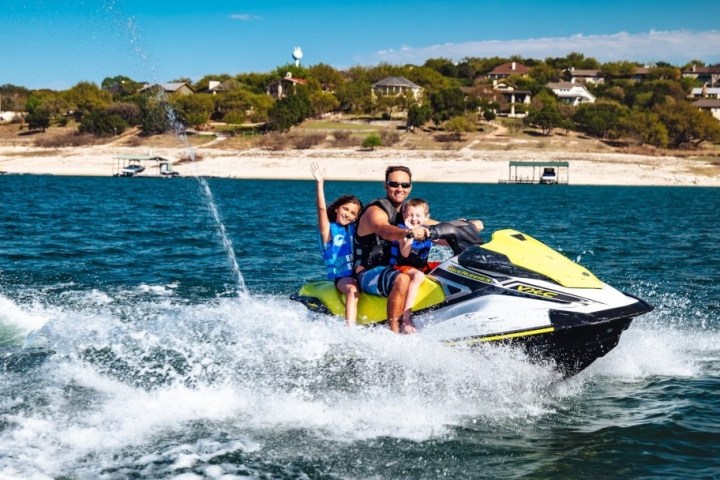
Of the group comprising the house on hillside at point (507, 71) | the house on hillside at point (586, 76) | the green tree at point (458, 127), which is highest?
the house on hillside at point (507, 71)

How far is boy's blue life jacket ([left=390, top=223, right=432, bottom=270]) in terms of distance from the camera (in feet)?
22.4

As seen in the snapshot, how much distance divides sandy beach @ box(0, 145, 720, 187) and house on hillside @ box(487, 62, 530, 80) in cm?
5342

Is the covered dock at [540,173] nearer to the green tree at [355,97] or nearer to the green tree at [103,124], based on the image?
the green tree at [355,97]

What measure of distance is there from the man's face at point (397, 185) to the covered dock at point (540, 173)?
53.3 meters

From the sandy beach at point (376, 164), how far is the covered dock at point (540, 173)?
1.89ft

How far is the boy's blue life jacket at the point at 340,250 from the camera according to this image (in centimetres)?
698

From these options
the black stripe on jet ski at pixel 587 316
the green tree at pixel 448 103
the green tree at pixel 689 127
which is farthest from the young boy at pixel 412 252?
the green tree at pixel 689 127

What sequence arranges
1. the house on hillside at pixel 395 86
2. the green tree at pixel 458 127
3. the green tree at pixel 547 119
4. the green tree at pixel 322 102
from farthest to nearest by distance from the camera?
1. the house on hillside at pixel 395 86
2. the green tree at pixel 322 102
3. the green tree at pixel 547 119
4. the green tree at pixel 458 127

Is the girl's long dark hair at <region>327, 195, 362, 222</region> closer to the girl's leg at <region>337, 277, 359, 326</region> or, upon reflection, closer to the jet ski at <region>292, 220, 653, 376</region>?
the girl's leg at <region>337, 277, 359, 326</region>

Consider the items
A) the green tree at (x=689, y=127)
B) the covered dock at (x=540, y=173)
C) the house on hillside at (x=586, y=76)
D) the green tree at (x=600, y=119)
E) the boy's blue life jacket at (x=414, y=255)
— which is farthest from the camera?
the house on hillside at (x=586, y=76)

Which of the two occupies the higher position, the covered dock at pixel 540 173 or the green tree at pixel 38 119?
the green tree at pixel 38 119

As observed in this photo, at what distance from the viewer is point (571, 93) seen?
100 meters

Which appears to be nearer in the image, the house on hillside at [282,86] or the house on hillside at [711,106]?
the house on hillside at [711,106]

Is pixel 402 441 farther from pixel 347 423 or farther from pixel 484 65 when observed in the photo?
pixel 484 65
